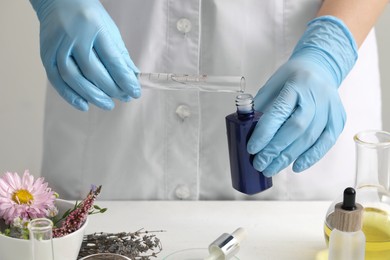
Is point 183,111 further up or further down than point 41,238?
further up

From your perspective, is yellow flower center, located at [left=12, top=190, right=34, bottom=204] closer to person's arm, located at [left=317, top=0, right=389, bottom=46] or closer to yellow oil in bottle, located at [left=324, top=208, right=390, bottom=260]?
yellow oil in bottle, located at [left=324, top=208, right=390, bottom=260]

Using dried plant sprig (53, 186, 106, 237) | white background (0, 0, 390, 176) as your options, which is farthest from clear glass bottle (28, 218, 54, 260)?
white background (0, 0, 390, 176)

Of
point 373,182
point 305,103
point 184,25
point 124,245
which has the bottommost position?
point 124,245

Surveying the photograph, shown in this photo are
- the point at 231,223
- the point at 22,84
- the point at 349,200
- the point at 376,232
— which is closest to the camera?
the point at 349,200

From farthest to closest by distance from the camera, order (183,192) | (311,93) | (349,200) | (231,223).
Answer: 1. (183,192)
2. (231,223)
3. (311,93)
4. (349,200)

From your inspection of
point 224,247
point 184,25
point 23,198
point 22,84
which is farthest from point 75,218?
point 22,84

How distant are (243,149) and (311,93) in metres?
0.15

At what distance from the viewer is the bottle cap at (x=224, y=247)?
3.69ft

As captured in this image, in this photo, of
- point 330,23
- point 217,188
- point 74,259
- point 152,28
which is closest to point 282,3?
point 330,23

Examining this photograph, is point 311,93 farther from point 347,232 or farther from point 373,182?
point 347,232

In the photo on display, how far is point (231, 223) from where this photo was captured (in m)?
1.30

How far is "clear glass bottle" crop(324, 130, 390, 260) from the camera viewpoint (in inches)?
43.3

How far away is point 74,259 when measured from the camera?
3.59 feet

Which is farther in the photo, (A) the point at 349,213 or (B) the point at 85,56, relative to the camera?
(B) the point at 85,56
